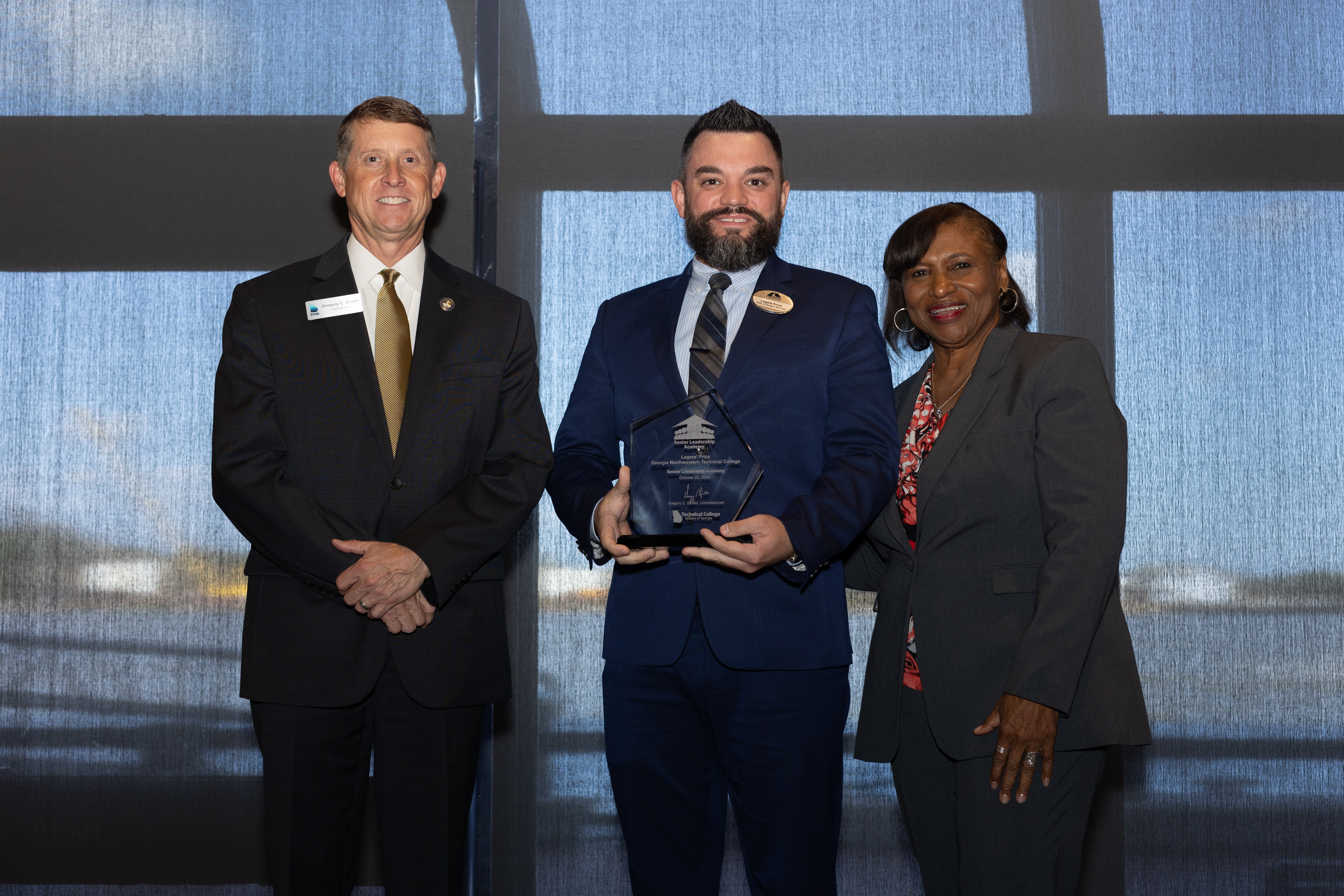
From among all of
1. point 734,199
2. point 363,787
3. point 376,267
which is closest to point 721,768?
point 363,787

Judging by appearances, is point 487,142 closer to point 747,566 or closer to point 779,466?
point 779,466

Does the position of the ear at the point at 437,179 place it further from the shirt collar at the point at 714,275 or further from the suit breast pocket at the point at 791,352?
the suit breast pocket at the point at 791,352

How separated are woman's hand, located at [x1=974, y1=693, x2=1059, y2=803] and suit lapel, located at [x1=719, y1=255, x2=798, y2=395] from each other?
0.88m

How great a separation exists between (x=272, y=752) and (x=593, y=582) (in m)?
1.42

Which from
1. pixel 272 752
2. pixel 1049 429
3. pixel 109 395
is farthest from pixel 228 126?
pixel 1049 429

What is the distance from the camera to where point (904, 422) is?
2467 mm

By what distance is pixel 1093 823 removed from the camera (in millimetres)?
3375

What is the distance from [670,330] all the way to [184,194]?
80.9 inches

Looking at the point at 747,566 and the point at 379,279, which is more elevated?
the point at 379,279

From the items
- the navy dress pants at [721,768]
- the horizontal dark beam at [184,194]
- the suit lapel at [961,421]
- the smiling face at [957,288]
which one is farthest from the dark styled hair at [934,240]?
the horizontal dark beam at [184,194]

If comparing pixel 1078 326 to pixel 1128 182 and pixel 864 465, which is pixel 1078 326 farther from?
pixel 864 465

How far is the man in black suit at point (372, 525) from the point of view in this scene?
210cm

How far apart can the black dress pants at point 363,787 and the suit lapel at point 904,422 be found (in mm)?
1035

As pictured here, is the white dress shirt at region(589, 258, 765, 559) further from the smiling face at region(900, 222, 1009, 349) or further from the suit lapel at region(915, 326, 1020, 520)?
the suit lapel at region(915, 326, 1020, 520)
